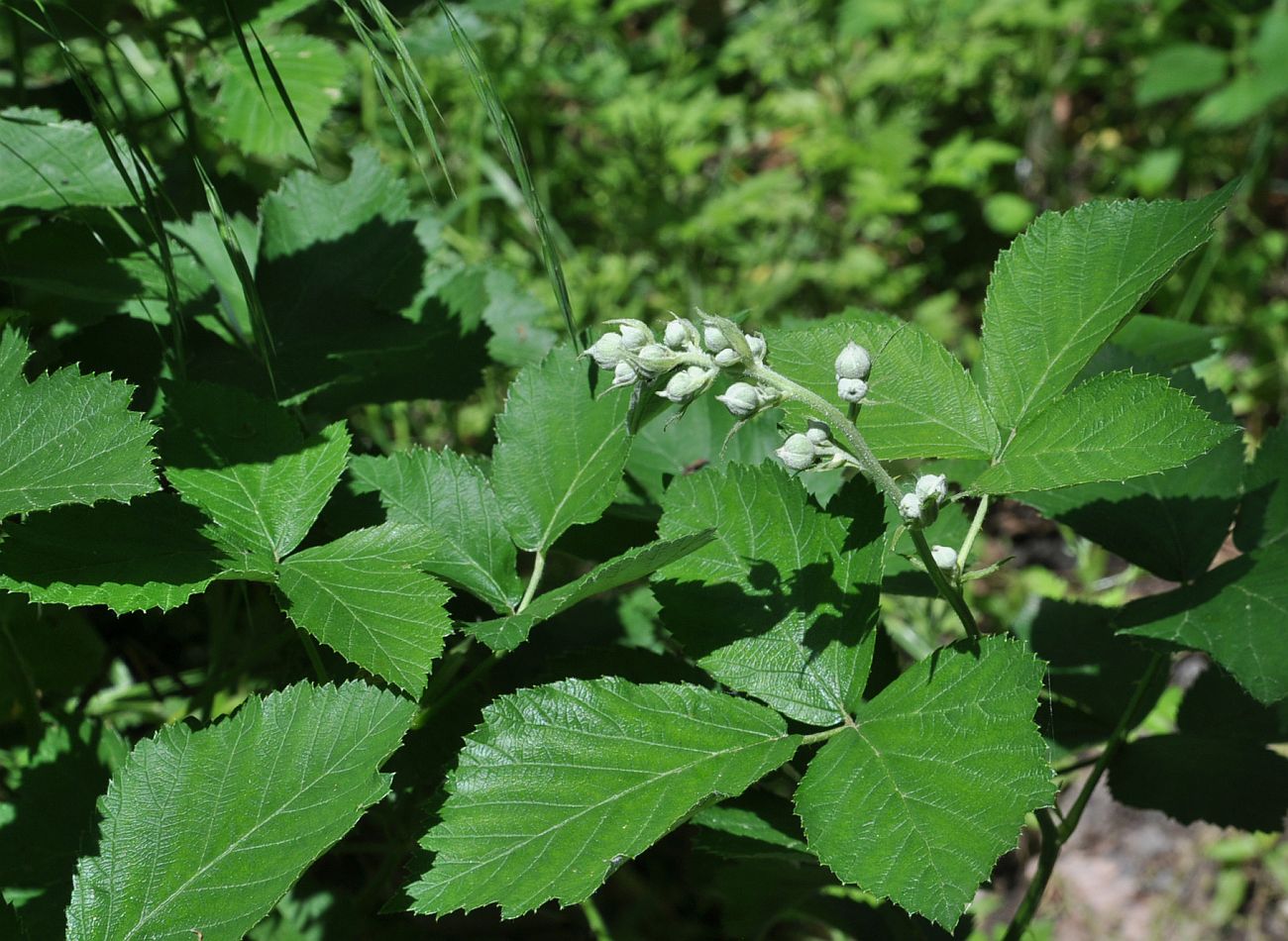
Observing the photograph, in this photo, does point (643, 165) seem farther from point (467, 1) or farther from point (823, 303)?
point (467, 1)

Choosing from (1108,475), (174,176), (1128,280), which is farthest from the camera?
(174,176)

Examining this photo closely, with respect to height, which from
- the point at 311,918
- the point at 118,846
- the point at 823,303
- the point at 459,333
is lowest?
the point at 823,303

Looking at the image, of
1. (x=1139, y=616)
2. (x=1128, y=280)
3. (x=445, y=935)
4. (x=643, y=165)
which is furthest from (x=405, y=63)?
(x=643, y=165)

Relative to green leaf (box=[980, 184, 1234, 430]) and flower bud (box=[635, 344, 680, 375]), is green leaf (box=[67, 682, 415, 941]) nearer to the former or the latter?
flower bud (box=[635, 344, 680, 375])

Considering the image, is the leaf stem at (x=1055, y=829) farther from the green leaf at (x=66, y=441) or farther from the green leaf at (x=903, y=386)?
the green leaf at (x=66, y=441)

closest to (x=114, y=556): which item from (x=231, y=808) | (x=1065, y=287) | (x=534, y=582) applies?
(x=231, y=808)

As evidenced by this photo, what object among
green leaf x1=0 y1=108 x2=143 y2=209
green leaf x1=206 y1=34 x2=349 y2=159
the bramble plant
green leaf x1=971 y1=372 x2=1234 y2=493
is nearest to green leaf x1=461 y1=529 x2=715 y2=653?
the bramble plant
